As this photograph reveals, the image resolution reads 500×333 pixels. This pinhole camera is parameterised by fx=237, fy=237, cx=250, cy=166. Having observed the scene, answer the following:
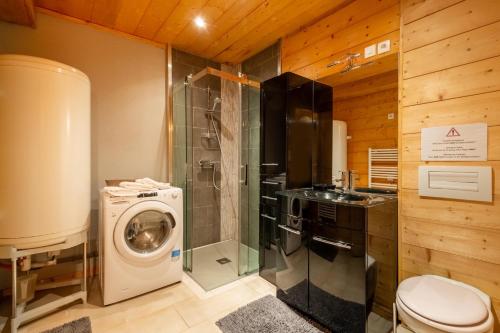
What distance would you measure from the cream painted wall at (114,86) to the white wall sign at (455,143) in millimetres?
2547

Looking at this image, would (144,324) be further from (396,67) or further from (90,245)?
(396,67)

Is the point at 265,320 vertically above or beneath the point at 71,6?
beneath

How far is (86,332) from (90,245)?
0.97m

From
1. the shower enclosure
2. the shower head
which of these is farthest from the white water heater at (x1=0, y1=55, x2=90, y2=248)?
the shower head

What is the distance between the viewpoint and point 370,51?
6.16 ft

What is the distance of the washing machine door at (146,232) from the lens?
193 centimetres

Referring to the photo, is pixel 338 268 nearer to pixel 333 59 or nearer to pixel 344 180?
pixel 344 180

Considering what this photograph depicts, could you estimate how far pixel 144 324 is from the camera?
5.64 feet

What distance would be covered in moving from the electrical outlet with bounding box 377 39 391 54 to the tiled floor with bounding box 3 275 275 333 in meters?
2.22

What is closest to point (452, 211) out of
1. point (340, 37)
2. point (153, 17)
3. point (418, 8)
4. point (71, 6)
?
point (418, 8)

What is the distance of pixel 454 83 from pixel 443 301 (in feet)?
4.13

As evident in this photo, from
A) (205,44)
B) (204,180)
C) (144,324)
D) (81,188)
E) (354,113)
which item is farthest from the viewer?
(204,180)

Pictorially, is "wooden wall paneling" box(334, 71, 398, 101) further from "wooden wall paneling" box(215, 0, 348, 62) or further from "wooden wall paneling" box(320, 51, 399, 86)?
"wooden wall paneling" box(215, 0, 348, 62)

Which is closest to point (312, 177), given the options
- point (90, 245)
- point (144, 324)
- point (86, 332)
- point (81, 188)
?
point (144, 324)
